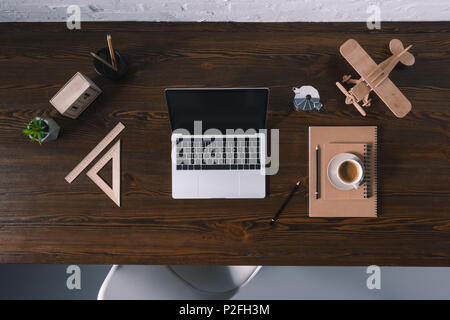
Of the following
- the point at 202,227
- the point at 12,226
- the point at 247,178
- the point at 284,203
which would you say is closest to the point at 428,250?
the point at 284,203

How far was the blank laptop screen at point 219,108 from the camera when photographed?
76 cm

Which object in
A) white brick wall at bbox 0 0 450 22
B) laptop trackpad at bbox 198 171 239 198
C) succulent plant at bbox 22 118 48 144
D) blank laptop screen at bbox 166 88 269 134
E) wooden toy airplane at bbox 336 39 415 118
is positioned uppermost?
white brick wall at bbox 0 0 450 22

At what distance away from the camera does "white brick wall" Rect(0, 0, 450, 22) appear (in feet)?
2.60

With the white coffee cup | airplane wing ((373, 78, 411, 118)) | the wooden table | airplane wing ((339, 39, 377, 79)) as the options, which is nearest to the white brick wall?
the wooden table

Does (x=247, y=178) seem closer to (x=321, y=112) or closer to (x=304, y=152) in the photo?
(x=304, y=152)

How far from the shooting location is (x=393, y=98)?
0.76 meters

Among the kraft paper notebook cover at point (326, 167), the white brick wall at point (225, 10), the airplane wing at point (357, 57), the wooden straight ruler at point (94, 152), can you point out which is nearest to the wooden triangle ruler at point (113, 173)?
the wooden straight ruler at point (94, 152)

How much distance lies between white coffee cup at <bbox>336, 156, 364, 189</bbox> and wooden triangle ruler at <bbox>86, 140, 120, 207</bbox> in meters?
0.68

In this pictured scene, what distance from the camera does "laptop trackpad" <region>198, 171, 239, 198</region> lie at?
833 millimetres

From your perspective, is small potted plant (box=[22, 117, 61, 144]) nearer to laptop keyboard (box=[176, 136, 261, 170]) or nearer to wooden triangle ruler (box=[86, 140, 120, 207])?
wooden triangle ruler (box=[86, 140, 120, 207])

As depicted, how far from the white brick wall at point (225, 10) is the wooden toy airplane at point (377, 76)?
13cm

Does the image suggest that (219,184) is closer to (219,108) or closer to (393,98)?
(219,108)

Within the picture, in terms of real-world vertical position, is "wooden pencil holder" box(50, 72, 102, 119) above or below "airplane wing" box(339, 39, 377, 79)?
below

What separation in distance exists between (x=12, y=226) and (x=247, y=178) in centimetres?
75
